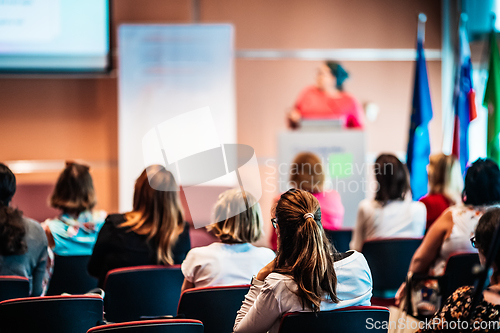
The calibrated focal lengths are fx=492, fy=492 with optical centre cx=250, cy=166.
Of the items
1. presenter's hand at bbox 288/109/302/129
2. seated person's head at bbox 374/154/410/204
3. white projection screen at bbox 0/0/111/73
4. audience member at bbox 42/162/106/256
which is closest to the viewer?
audience member at bbox 42/162/106/256

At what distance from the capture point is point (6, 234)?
2432 mm

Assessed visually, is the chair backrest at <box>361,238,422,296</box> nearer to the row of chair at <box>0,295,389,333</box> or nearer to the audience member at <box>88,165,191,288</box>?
the audience member at <box>88,165,191,288</box>

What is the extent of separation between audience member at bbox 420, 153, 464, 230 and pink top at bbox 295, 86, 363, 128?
198cm

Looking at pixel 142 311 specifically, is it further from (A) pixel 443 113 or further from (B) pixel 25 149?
(A) pixel 443 113

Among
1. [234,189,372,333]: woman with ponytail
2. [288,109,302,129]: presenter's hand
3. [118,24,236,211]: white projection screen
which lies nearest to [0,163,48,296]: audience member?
[234,189,372,333]: woman with ponytail

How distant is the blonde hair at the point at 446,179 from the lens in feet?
11.5

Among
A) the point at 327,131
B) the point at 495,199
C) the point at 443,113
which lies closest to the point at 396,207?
the point at 495,199

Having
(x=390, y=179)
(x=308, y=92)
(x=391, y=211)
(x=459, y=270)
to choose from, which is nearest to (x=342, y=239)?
(x=391, y=211)

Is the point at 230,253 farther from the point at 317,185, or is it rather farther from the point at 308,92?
the point at 308,92

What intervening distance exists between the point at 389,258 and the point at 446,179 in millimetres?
993

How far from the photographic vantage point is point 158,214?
100 inches

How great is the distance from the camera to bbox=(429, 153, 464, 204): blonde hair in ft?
11.5

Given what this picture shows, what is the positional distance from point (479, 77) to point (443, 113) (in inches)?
24.2

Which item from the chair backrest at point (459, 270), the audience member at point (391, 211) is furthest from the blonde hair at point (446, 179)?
the chair backrest at point (459, 270)
